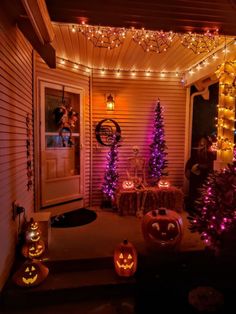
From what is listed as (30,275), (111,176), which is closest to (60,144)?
(111,176)

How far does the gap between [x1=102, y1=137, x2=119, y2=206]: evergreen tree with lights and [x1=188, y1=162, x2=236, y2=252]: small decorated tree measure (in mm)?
2376

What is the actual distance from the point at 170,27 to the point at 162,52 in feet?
4.29

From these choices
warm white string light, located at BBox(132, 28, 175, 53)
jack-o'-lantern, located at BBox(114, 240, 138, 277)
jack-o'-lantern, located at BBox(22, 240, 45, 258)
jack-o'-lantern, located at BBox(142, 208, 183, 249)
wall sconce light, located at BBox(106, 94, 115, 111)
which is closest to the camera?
jack-o'-lantern, located at BBox(114, 240, 138, 277)

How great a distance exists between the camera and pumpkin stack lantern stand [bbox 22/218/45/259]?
8.73 feet

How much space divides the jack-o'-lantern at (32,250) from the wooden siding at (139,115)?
239cm

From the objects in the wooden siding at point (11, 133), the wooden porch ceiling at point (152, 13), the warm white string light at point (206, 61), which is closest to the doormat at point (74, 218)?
the wooden siding at point (11, 133)

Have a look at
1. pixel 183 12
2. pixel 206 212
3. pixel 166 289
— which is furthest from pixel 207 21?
pixel 166 289

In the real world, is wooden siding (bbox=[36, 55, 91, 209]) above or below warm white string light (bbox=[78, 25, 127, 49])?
below

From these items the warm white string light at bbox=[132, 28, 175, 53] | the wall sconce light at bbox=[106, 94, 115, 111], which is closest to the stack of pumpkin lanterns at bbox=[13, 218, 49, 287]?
the wall sconce light at bbox=[106, 94, 115, 111]

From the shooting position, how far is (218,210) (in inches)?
93.6

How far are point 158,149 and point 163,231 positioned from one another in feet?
7.58

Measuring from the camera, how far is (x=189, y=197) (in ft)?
16.6

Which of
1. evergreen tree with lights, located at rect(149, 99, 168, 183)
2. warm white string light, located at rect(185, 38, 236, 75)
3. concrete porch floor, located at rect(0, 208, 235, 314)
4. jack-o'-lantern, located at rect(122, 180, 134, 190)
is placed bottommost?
concrete porch floor, located at rect(0, 208, 235, 314)

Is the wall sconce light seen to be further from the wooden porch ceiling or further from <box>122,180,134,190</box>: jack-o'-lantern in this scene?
the wooden porch ceiling
